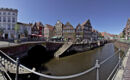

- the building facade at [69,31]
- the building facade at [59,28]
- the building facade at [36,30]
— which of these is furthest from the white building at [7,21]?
the building facade at [69,31]

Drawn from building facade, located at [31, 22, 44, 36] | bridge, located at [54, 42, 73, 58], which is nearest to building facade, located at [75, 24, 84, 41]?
bridge, located at [54, 42, 73, 58]

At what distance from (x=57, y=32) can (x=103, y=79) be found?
40.1 metres

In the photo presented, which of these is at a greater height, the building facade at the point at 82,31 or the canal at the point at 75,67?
the building facade at the point at 82,31

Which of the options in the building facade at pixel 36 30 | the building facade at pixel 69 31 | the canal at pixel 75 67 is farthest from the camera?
the building facade at pixel 36 30

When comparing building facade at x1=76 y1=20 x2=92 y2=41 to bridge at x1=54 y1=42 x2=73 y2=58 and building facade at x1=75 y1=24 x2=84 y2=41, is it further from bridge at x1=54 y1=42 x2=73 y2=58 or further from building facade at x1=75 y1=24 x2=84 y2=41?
bridge at x1=54 y1=42 x2=73 y2=58

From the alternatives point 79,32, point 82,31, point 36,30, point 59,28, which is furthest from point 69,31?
point 36,30

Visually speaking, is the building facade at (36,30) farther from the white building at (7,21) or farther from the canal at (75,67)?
the canal at (75,67)

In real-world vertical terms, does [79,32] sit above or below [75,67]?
above

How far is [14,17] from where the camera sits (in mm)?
32438

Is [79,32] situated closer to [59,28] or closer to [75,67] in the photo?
[59,28]

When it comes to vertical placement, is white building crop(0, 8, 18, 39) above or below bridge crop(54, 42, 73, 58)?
above

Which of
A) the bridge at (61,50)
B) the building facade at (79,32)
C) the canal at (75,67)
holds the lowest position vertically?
the canal at (75,67)

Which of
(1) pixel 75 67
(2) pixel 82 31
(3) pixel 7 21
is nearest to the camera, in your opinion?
(1) pixel 75 67

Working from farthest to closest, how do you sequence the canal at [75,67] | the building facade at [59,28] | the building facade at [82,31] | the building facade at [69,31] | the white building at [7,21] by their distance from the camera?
the building facade at [59,28] → the building facade at [82,31] → the building facade at [69,31] → the white building at [7,21] → the canal at [75,67]
